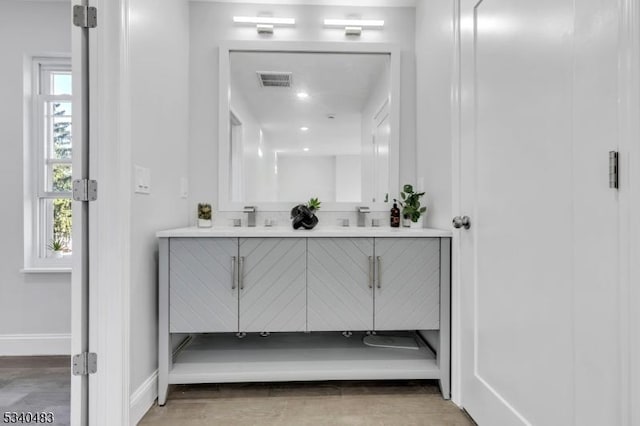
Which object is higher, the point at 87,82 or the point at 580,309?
the point at 87,82

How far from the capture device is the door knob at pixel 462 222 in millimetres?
1690

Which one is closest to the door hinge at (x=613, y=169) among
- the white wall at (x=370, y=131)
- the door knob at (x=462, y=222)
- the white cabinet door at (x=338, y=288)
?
the door knob at (x=462, y=222)

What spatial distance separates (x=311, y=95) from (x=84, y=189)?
5.06 ft

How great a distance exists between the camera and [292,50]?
244 centimetres

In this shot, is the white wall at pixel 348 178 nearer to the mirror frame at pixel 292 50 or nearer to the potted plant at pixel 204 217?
the mirror frame at pixel 292 50

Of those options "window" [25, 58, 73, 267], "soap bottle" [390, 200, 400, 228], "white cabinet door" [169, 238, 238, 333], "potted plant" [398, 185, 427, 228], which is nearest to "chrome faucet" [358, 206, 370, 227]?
"soap bottle" [390, 200, 400, 228]

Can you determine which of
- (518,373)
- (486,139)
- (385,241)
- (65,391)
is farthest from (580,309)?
(65,391)

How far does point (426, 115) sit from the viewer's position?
226 centimetres

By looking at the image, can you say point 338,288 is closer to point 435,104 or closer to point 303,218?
point 303,218

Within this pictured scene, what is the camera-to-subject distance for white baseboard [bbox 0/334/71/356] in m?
2.45

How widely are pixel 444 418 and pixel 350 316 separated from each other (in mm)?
638

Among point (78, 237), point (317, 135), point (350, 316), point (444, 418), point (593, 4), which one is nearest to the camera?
point (593, 4)

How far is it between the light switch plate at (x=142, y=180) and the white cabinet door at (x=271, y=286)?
54 cm

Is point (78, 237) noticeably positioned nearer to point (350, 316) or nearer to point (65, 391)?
point (65, 391)
